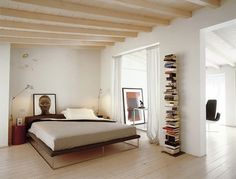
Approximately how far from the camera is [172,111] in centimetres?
357

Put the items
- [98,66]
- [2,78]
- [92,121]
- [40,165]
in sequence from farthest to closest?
[98,66] → [92,121] → [2,78] → [40,165]

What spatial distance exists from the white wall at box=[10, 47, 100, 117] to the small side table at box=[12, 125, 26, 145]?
23.0 inches

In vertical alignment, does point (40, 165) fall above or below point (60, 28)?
below

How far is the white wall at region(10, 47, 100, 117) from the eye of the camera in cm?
475

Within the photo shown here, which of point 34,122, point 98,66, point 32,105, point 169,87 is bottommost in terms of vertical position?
point 34,122

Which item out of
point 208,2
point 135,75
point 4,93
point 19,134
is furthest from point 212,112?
point 4,93

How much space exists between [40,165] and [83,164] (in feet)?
2.39

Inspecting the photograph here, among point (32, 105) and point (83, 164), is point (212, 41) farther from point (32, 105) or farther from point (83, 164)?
point (32, 105)

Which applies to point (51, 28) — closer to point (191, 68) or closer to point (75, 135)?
point (75, 135)

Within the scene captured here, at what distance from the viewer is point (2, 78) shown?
405 cm

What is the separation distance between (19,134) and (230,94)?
23.8ft

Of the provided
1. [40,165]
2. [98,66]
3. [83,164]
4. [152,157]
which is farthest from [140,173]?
[98,66]

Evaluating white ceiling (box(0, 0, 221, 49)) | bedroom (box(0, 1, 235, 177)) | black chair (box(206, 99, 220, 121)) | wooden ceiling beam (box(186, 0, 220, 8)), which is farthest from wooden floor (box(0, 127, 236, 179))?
wooden ceiling beam (box(186, 0, 220, 8))

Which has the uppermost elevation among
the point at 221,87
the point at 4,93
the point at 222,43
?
the point at 222,43
